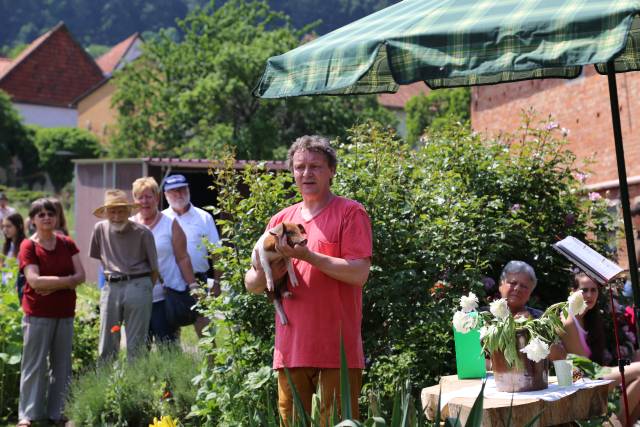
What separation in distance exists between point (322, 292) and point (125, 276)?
3285 mm

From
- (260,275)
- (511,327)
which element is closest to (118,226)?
(260,275)

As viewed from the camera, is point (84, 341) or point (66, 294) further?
point (84, 341)

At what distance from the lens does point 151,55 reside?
40094 millimetres

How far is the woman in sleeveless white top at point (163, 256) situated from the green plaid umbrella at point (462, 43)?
147 inches

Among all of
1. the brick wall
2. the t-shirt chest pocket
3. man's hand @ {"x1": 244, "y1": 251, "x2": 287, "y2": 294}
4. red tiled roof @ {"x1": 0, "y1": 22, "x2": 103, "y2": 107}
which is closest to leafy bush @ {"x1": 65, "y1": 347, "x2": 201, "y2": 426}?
man's hand @ {"x1": 244, "y1": 251, "x2": 287, "y2": 294}

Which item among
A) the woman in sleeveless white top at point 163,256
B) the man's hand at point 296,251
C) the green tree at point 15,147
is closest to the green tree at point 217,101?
the green tree at point 15,147

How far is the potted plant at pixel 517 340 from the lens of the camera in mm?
4371

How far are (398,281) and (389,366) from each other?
62cm

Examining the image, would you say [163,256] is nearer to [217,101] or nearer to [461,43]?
[461,43]

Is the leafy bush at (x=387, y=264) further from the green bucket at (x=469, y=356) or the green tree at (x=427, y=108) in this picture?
the green tree at (x=427, y=108)

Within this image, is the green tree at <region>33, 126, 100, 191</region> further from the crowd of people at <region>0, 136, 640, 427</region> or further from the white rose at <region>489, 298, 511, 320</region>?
the white rose at <region>489, 298, 511, 320</region>

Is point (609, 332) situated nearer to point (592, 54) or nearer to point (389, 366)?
Result: point (389, 366)

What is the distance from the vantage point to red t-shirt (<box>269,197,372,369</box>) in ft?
14.6

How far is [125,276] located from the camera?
7.41 m
